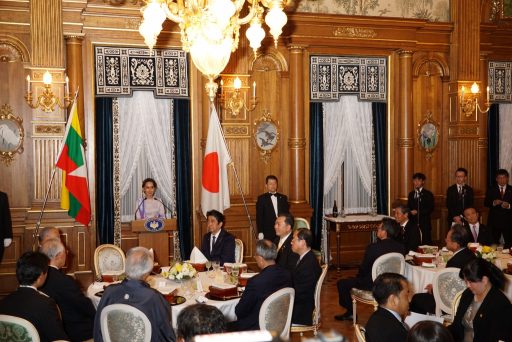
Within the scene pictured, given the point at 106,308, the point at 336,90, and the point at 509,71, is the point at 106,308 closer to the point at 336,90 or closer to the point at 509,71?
the point at 336,90

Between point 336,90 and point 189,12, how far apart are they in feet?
18.7

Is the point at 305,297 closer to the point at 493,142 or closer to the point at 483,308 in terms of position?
the point at 483,308

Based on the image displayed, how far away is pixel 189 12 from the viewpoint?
5.38 metres

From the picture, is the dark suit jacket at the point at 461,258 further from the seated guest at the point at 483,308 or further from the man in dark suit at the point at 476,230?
the man in dark suit at the point at 476,230

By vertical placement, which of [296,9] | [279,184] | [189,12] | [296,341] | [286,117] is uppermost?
[296,9]

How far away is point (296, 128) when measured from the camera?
1031cm

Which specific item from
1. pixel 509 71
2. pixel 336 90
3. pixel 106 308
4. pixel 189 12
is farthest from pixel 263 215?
pixel 509 71

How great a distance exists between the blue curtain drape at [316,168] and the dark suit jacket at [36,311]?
6899mm

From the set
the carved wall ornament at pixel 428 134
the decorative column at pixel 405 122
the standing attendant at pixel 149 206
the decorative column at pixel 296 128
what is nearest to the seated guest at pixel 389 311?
the standing attendant at pixel 149 206

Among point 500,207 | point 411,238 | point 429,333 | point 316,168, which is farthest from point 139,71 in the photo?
point 429,333

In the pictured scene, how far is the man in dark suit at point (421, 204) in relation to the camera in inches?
408

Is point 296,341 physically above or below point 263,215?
below

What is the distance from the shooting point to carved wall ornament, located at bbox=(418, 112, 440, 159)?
1138 centimetres

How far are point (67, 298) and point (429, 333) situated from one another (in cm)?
332
